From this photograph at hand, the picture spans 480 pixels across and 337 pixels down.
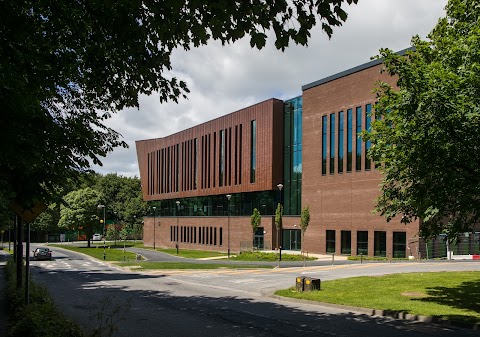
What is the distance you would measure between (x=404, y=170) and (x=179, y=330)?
930cm

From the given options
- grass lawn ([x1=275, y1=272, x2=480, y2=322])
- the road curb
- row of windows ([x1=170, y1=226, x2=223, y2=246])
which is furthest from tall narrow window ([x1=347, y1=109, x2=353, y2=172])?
the road curb

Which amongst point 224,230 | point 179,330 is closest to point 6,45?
point 179,330

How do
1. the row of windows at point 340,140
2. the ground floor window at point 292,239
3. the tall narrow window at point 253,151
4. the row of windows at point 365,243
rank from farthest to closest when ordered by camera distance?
1. the tall narrow window at point 253,151
2. the ground floor window at point 292,239
3. the row of windows at point 340,140
4. the row of windows at point 365,243

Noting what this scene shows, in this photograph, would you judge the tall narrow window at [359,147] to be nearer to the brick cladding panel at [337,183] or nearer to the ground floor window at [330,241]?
the brick cladding panel at [337,183]

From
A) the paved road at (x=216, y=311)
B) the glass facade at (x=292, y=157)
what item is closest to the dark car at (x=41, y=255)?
the paved road at (x=216, y=311)

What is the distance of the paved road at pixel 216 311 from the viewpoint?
11.7 meters

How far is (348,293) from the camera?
58.0ft

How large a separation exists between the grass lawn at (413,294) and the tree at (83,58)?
979cm

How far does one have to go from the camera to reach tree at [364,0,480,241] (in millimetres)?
12820

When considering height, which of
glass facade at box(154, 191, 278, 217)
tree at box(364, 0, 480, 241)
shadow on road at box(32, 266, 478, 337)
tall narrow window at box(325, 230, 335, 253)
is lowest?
tall narrow window at box(325, 230, 335, 253)

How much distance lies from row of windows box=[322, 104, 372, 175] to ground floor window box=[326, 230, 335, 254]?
6.28 metres

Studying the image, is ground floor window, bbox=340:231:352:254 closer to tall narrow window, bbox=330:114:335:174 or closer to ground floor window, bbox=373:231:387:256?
ground floor window, bbox=373:231:387:256

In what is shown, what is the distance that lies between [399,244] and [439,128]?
2911 centimetres

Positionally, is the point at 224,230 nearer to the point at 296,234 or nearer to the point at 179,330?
the point at 296,234
